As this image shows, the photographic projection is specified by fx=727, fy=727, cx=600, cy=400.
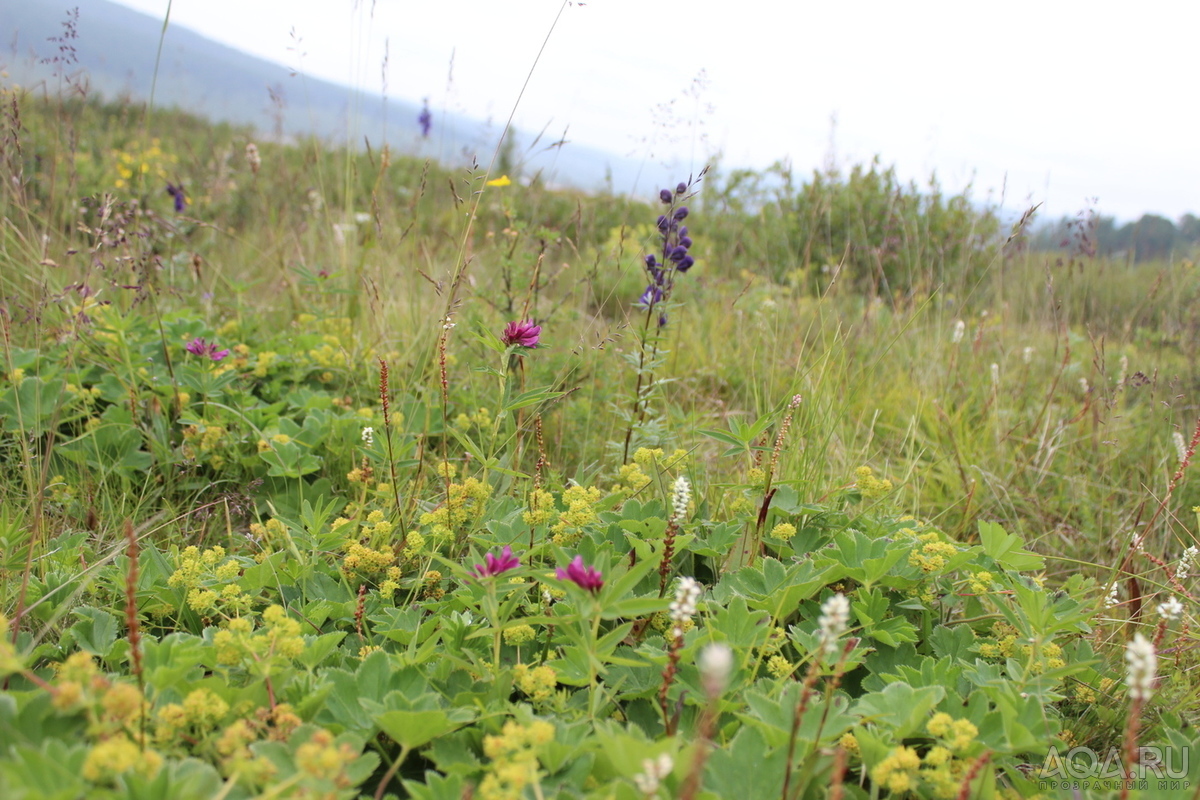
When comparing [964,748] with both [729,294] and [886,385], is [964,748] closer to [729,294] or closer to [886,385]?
[886,385]

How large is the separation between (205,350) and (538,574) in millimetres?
1696

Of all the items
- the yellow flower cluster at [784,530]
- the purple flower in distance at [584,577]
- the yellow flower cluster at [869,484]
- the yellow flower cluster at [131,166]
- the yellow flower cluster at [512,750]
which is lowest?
the yellow flower cluster at [512,750]

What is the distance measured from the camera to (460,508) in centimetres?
164

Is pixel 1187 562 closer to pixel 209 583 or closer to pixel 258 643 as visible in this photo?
pixel 258 643

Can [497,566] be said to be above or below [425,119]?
below

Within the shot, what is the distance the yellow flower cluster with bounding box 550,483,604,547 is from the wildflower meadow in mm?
11

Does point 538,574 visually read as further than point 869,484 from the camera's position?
No

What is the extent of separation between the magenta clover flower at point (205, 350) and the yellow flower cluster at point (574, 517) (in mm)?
1354

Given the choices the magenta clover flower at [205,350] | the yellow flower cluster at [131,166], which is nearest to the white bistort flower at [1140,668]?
the magenta clover flower at [205,350]

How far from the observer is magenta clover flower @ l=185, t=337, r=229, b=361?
2.28 metres

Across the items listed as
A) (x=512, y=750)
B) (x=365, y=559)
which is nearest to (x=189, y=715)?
Result: (x=512, y=750)

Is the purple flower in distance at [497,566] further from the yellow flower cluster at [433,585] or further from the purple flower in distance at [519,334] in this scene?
the purple flower in distance at [519,334]

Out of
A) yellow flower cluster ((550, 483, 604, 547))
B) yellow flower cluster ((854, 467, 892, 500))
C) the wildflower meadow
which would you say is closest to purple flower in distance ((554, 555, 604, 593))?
the wildflower meadow

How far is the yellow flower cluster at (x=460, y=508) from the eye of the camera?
1.60 metres
